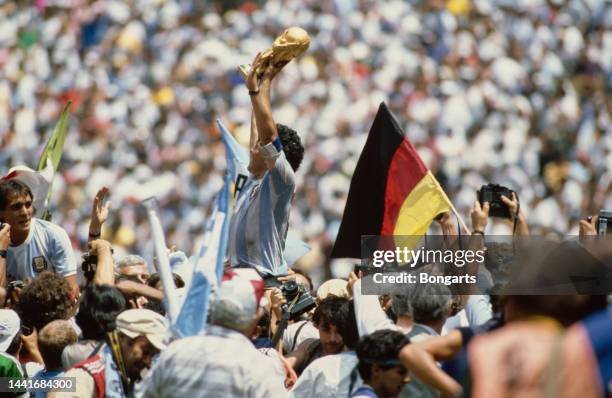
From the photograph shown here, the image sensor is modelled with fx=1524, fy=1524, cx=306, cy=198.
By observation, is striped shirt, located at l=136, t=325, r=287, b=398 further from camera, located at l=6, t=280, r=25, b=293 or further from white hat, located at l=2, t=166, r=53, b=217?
white hat, located at l=2, t=166, r=53, b=217

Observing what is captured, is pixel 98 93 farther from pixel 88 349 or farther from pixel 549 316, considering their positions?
pixel 549 316

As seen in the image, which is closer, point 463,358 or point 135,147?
point 463,358

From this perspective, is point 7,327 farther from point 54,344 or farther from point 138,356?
point 138,356

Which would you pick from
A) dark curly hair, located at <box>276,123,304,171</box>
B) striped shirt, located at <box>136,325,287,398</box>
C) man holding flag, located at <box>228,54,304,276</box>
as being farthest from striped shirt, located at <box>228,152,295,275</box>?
striped shirt, located at <box>136,325,287,398</box>

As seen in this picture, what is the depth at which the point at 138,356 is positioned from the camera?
6645 mm

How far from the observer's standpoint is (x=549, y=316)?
482 cm

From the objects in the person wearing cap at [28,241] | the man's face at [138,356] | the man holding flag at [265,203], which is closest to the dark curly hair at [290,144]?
the man holding flag at [265,203]

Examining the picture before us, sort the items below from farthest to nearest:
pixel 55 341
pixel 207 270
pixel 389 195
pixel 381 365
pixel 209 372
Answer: pixel 389 195 → pixel 55 341 → pixel 381 365 → pixel 207 270 → pixel 209 372

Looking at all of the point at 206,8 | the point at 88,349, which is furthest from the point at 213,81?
the point at 88,349

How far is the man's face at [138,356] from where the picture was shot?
6.64 meters

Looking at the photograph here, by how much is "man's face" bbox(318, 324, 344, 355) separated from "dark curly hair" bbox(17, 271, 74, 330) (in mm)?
1299

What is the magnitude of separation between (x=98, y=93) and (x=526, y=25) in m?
6.33

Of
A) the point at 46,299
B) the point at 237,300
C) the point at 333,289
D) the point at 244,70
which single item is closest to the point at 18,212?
the point at 46,299

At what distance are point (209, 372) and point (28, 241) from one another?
10.3 feet
